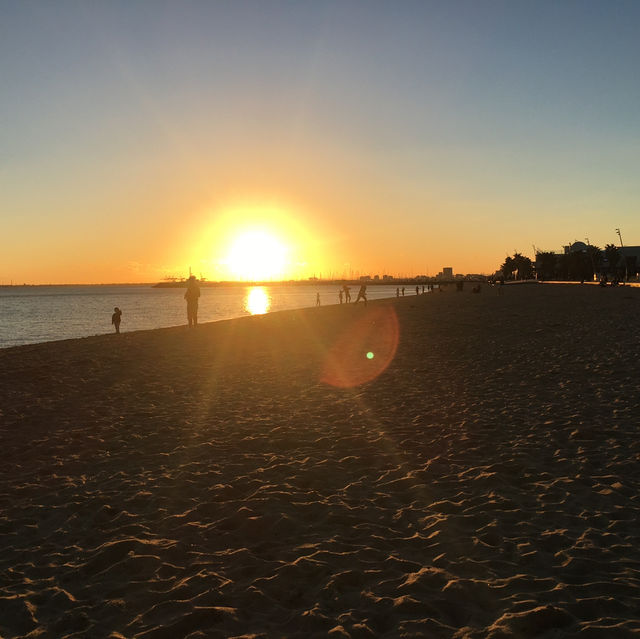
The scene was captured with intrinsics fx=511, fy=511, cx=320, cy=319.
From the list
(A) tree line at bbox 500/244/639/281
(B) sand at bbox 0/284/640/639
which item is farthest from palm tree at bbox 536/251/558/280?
(B) sand at bbox 0/284/640/639

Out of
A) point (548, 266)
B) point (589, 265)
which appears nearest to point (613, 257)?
point (589, 265)

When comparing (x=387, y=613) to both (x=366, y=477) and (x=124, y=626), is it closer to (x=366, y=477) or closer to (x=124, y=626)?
(x=124, y=626)

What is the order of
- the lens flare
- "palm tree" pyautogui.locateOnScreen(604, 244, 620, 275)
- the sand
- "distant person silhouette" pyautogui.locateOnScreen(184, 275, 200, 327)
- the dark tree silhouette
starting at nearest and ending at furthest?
the sand
the lens flare
"distant person silhouette" pyautogui.locateOnScreen(184, 275, 200, 327)
"palm tree" pyautogui.locateOnScreen(604, 244, 620, 275)
the dark tree silhouette

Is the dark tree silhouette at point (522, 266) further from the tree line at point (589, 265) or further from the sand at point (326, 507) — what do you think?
the sand at point (326, 507)

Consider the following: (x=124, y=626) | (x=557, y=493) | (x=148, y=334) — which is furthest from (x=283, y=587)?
(x=148, y=334)

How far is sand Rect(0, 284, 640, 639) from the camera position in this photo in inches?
164

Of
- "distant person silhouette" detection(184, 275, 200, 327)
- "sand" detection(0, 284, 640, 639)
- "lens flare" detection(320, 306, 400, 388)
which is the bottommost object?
"sand" detection(0, 284, 640, 639)

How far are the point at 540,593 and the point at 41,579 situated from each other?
4449 millimetres

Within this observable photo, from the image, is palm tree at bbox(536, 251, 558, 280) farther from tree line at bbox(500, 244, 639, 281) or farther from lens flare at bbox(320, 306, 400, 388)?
lens flare at bbox(320, 306, 400, 388)

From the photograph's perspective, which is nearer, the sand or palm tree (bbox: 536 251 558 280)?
the sand

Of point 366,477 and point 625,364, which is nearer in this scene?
point 366,477

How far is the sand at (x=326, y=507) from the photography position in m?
4.17

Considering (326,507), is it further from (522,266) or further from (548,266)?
(522,266)

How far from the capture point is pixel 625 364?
14273 millimetres
